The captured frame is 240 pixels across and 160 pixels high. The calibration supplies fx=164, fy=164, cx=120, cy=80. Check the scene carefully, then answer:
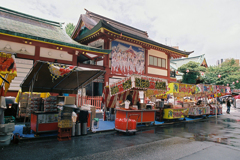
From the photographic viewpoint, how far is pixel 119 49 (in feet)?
60.3

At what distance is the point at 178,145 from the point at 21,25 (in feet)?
45.3

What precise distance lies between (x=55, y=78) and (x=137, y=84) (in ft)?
14.2

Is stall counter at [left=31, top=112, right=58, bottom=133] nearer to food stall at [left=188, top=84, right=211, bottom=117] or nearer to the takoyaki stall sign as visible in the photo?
the takoyaki stall sign

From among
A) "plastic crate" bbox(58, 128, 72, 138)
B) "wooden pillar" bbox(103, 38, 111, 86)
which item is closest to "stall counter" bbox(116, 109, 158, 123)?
"plastic crate" bbox(58, 128, 72, 138)

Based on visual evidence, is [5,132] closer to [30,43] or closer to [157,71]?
[30,43]

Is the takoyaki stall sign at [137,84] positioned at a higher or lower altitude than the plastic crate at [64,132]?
higher

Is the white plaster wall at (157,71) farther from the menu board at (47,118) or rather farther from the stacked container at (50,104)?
the menu board at (47,118)

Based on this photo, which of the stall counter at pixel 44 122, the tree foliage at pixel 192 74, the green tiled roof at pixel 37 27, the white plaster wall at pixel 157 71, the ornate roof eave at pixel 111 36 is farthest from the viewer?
the tree foliage at pixel 192 74

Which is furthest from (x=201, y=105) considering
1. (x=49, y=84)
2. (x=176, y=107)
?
(x=49, y=84)

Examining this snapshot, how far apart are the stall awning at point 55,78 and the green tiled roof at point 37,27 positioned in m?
3.91

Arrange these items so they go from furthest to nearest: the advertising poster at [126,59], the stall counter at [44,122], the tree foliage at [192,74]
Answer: the tree foliage at [192,74] → the advertising poster at [126,59] → the stall counter at [44,122]

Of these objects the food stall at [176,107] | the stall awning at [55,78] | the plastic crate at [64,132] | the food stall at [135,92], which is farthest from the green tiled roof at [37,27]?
the plastic crate at [64,132]

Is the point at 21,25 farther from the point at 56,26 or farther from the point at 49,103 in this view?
the point at 49,103

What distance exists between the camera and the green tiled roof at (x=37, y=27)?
1201 centimetres
